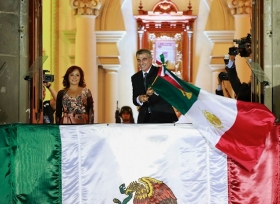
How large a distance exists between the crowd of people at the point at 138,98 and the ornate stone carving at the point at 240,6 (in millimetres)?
2269

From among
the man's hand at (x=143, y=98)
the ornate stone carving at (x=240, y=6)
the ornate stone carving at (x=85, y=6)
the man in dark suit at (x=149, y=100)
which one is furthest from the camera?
the ornate stone carving at (x=85, y=6)

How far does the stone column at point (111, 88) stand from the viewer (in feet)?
35.0

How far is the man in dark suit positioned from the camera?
21.9 ft

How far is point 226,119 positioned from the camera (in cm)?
587

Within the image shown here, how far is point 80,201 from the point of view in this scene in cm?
577

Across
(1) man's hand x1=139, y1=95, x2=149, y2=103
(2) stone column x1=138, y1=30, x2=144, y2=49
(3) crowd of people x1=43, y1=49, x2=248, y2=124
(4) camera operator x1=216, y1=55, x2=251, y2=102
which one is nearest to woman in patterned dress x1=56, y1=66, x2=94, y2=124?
(3) crowd of people x1=43, y1=49, x2=248, y2=124

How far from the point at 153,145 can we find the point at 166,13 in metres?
5.05

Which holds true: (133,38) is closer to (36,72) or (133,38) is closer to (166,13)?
(166,13)

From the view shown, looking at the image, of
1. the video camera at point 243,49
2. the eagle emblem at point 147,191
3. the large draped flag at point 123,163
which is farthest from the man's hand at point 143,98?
Answer: the video camera at point 243,49

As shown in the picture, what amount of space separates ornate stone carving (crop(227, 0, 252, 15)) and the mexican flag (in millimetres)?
4755

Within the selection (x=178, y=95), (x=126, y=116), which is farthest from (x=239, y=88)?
(x=126, y=116)

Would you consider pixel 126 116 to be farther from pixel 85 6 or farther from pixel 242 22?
pixel 242 22

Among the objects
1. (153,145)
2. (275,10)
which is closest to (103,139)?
(153,145)

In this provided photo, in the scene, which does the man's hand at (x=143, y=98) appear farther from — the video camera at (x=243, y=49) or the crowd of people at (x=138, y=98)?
the video camera at (x=243, y=49)
